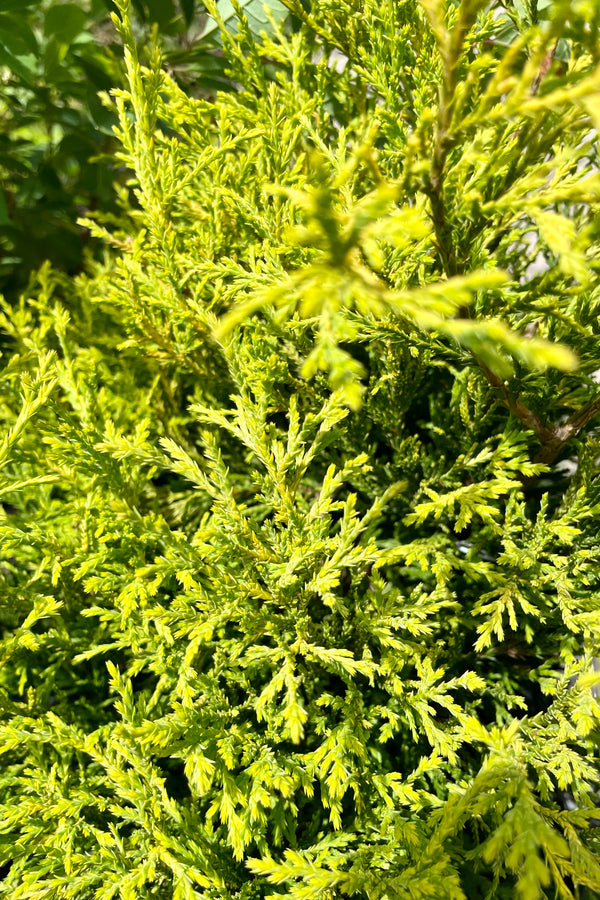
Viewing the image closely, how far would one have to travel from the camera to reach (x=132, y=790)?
48.8 inches

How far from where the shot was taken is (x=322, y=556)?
4.66 feet

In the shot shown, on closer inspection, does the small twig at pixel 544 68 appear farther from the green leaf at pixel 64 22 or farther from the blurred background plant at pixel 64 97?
the green leaf at pixel 64 22

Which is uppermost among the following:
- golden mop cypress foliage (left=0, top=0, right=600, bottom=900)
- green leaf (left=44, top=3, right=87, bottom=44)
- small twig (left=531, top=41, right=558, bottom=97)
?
green leaf (left=44, top=3, right=87, bottom=44)

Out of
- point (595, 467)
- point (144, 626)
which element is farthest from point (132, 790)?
point (595, 467)

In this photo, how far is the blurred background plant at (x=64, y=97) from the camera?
187cm

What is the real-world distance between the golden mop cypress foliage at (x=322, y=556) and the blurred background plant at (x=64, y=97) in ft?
1.48

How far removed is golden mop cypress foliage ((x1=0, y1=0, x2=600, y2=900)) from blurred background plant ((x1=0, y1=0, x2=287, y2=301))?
45 cm

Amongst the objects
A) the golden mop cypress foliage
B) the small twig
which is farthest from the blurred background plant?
the small twig

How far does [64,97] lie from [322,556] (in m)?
1.94

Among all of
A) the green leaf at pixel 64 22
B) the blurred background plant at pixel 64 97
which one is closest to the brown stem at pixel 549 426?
the blurred background plant at pixel 64 97

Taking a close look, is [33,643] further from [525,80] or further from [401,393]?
[525,80]

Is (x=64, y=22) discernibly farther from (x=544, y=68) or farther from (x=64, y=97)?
(x=544, y=68)

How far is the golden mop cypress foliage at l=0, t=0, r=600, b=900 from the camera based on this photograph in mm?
1126

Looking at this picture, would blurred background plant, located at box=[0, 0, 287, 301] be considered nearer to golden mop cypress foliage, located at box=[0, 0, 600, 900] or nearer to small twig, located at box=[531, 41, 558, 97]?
golden mop cypress foliage, located at box=[0, 0, 600, 900]
